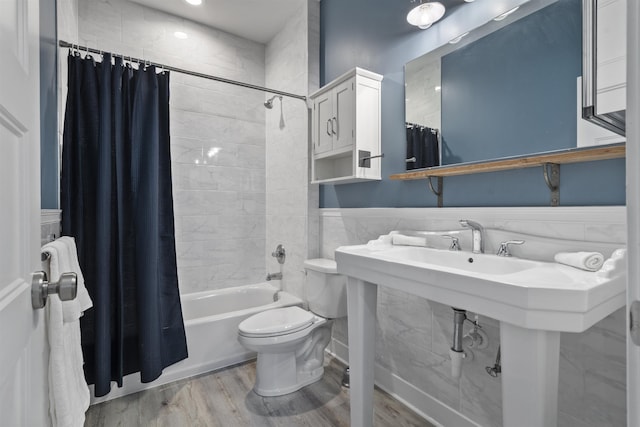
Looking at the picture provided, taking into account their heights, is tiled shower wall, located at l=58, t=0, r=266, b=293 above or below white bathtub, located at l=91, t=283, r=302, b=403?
above

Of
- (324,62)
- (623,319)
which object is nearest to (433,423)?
(623,319)

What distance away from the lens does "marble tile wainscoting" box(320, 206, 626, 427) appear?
3.50 ft

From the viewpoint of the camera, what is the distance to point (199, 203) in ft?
9.03

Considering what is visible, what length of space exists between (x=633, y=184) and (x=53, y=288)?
96cm

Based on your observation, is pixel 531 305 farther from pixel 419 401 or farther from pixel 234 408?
pixel 234 408

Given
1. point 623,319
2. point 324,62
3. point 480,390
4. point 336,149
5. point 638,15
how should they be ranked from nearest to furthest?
1. point 638,15
2. point 623,319
3. point 480,390
4. point 336,149
5. point 324,62

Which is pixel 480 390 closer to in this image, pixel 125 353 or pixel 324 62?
pixel 125 353

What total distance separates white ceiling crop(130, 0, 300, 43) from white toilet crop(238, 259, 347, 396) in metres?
2.05

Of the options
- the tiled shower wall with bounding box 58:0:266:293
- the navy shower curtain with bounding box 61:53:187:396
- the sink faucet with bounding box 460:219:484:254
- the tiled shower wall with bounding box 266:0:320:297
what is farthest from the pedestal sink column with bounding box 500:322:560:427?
the tiled shower wall with bounding box 58:0:266:293

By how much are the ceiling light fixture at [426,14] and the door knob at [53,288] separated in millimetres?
1819

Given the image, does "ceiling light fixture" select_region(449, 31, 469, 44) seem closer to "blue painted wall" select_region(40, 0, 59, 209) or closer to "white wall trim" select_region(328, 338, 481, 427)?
"blue painted wall" select_region(40, 0, 59, 209)

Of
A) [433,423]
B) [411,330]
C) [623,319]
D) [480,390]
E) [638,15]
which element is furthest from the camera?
[411,330]

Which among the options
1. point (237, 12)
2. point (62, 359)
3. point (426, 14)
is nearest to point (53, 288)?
point (62, 359)

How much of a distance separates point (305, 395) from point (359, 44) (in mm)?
2276
